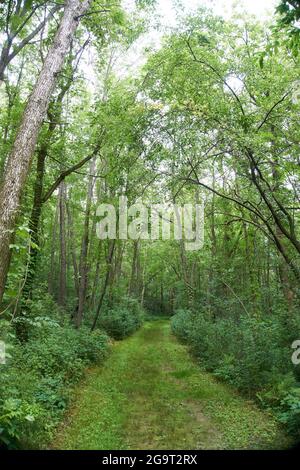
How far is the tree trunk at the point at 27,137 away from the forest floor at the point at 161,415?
3198 millimetres

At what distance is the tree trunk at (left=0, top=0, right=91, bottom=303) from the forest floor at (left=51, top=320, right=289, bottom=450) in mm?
3198

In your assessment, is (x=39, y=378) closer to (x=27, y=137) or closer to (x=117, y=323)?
(x=27, y=137)

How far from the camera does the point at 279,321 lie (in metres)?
9.09

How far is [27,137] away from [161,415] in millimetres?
5862

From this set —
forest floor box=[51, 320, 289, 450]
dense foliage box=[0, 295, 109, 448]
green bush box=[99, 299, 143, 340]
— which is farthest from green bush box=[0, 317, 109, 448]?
green bush box=[99, 299, 143, 340]

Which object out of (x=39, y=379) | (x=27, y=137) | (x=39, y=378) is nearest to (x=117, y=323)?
(x=39, y=378)

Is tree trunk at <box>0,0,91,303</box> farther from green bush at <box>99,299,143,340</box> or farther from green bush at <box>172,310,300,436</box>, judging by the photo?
green bush at <box>99,299,143,340</box>

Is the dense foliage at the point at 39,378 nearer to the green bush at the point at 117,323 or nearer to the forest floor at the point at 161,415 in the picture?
the forest floor at the point at 161,415

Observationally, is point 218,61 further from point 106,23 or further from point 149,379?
point 149,379

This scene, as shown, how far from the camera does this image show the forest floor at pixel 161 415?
5703 millimetres

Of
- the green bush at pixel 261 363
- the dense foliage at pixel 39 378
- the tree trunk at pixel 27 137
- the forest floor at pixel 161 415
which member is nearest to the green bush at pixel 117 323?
the dense foliage at pixel 39 378
